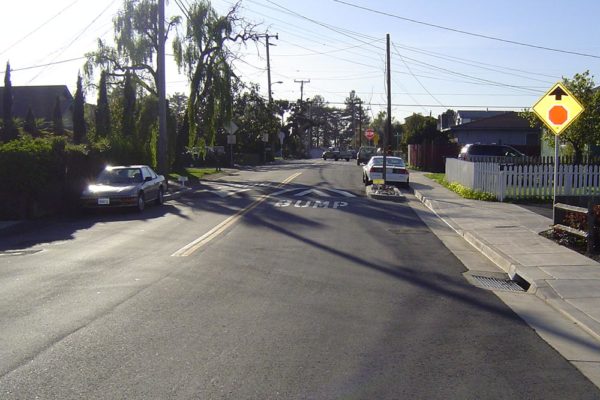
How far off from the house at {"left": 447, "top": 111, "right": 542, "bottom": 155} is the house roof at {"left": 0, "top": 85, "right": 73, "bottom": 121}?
33233mm

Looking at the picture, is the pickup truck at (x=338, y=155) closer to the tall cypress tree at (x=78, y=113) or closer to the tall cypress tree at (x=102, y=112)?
the tall cypress tree at (x=102, y=112)

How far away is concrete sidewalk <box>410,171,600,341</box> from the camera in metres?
8.71

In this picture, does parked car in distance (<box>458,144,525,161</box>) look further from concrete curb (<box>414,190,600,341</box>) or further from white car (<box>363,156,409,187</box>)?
concrete curb (<box>414,190,600,341</box>)

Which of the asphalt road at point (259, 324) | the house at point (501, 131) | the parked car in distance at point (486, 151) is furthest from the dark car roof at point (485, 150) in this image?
the asphalt road at point (259, 324)

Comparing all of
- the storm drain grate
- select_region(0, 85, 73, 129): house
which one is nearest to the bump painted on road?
the storm drain grate

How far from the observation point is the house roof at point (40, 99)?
57438 millimetres

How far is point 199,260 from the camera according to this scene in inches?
454

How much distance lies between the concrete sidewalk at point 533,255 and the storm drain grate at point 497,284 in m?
0.18

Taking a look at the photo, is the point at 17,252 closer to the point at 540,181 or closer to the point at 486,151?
the point at 540,181

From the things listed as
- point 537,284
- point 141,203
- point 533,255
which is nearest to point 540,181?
point 533,255

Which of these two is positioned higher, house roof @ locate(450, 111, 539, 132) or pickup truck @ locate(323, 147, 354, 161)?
house roof @ locate(450, 111, 539, 132)

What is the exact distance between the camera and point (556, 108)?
14.6 meters

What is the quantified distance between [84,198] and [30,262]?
7.93 meters

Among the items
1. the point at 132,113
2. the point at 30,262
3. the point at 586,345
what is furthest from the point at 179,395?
the point at 132,113
